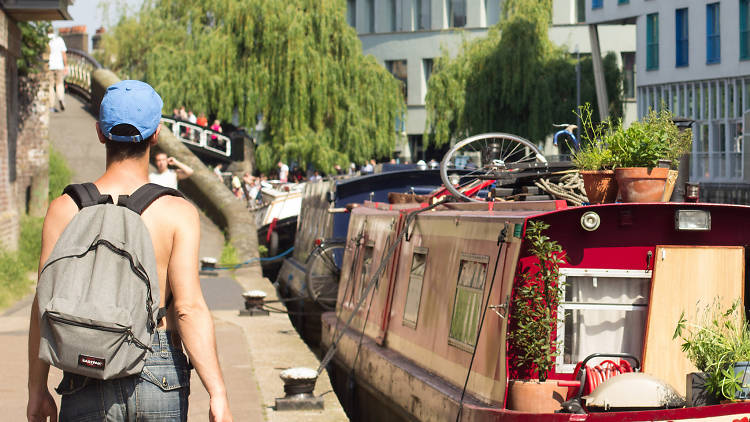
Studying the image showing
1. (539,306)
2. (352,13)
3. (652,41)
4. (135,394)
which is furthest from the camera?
(352,13)

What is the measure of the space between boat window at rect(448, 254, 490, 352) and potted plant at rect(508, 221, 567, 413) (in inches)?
29.7

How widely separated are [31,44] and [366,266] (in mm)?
Answer: 13966

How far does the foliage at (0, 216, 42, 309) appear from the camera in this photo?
16094 mm

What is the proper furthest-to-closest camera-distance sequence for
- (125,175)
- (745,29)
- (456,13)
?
(456,13) → (745,29) → (125,175)

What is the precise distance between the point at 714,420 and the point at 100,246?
145 inches

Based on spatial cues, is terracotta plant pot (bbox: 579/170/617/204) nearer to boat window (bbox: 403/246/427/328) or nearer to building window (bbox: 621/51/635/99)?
boat window (bbox: 403/246/427/328)

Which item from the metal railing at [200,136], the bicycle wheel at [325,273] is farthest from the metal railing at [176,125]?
the bicycle wheel at [325,273]

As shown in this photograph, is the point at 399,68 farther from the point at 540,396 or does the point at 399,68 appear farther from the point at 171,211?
the point at 171,211

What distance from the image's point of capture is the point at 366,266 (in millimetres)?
11609

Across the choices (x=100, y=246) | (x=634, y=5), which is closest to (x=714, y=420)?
(x=100, y=246)

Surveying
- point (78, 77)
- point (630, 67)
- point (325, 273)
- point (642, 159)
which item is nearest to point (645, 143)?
point (642, 159)

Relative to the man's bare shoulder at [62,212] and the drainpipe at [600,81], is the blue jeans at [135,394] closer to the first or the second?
the man's bare shoulder at [62,212]

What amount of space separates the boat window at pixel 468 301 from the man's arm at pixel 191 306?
12.5 ft

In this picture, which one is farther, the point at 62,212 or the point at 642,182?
the point at 642,182
